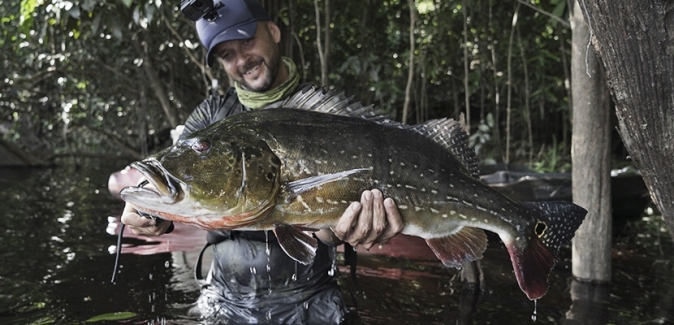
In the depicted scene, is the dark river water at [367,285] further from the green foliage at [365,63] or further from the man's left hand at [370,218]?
the green foliage at [365,63]

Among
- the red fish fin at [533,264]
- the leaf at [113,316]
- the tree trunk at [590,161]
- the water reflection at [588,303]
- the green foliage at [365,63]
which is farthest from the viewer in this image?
the green foliage at [365,63]

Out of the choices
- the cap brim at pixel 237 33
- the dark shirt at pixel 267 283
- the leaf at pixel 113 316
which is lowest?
the leaf at pixel 113 316

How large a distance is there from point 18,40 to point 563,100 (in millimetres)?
10146

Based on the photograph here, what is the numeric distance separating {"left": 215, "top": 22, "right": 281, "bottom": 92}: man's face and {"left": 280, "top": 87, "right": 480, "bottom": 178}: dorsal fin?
0.71 m

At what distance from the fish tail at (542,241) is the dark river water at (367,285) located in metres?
1.26

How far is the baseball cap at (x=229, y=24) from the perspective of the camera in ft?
10.2

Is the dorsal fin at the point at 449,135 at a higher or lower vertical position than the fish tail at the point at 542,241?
higher

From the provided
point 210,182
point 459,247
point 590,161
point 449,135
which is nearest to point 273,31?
point 449,135

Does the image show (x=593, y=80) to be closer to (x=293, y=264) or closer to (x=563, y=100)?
(x=293, y=264)

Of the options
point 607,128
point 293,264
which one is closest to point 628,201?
point 607,128

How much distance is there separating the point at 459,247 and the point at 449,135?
0.48 meters

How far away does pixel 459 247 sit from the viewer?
2510 mm

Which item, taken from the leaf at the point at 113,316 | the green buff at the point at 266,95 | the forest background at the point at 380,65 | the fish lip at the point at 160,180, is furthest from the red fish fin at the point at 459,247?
the forest background at the point at 380,65

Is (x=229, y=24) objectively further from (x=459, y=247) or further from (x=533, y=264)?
(x=533, y=264)
